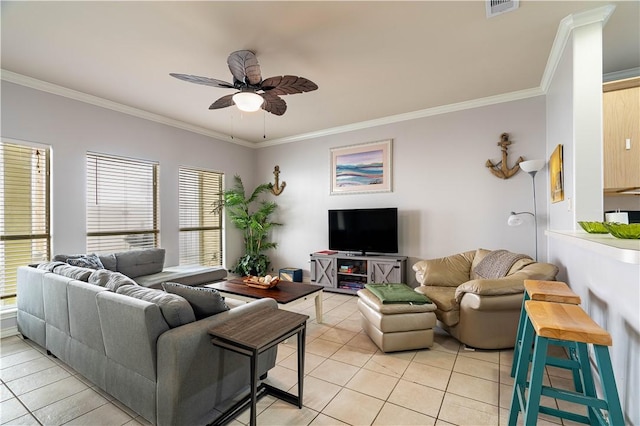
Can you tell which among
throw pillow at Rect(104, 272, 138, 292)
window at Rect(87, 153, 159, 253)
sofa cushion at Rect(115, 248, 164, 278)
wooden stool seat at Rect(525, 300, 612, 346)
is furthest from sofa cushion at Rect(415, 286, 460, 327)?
window at Rect(87, 153, 159, 253)

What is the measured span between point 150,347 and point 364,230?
137 inches

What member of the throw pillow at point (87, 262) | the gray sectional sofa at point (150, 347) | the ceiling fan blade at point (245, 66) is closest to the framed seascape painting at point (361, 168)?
the ceiling fan blade at point (245, 66)

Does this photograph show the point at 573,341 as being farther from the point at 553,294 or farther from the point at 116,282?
the point at 116,282

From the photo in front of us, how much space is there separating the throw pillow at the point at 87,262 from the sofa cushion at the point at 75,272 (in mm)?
452

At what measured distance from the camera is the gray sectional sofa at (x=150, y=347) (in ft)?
5.17

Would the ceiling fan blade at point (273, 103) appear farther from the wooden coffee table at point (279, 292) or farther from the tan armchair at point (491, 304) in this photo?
the tan armchair at point (491, 304)

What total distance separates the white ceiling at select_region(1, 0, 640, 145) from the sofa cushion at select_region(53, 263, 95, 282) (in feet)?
6.45

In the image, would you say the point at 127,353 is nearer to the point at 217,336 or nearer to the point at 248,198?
the point at 217,336

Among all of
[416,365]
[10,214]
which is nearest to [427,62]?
[416,365]

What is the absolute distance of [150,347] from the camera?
1595 millimetres

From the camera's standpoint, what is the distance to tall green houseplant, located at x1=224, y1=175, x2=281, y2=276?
5.37 m

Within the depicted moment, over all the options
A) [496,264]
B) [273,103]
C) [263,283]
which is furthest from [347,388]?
[273,103]

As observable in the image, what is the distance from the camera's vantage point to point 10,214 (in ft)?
10.2

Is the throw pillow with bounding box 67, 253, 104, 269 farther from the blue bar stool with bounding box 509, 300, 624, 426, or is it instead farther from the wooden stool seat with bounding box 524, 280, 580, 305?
the wooden stool seat with bounding box 524, 280, 580, 305
